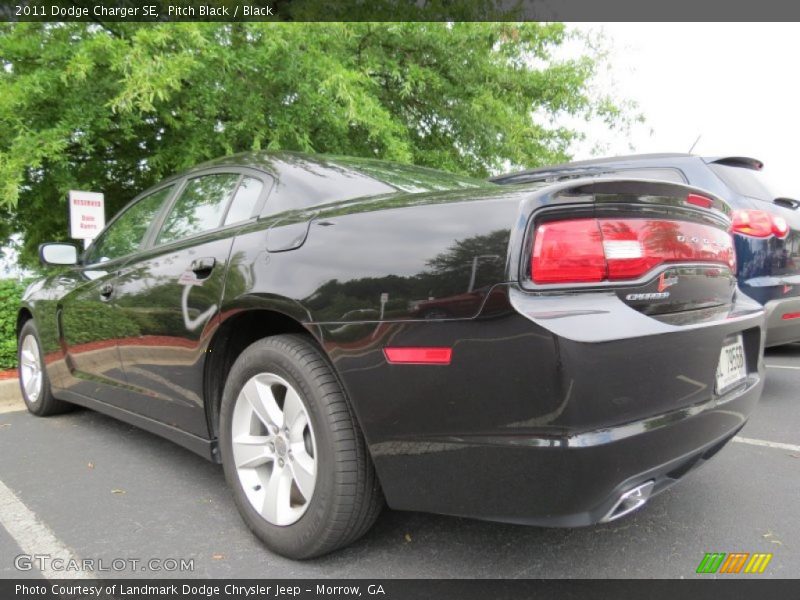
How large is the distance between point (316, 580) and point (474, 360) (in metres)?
0.97

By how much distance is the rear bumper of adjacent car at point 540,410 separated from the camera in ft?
5.05

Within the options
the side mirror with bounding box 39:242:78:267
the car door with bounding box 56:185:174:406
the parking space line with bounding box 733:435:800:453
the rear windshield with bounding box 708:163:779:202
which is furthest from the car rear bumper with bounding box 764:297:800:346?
the side mirror with bounding box 39:242:78:267

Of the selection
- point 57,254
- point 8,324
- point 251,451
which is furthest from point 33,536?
point 8,324

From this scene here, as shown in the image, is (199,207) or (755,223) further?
(755,223)

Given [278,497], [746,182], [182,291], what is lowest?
[278,497]

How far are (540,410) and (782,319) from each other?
336cm

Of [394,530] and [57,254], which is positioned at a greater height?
[57,254]

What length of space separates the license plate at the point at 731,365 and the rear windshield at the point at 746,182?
7.66 ft

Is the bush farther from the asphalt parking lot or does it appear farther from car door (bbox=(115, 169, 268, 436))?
car door (bbox=(115, 169, 268, 436))

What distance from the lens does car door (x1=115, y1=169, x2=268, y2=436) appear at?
2.47 metres

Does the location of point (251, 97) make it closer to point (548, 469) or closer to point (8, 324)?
point (8, 324)

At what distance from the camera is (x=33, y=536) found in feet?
7.63

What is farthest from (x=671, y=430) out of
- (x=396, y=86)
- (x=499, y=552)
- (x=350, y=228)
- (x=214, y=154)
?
(x=396, y=86)

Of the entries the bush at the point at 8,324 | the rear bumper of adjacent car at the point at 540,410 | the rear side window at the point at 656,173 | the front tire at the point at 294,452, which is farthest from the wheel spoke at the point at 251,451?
the bush at the point at 8,324
